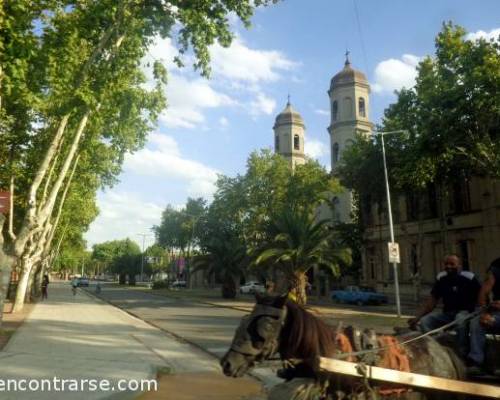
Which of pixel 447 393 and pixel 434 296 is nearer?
pixel 447 393

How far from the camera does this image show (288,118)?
206 feet

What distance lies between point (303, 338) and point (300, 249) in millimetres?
23104

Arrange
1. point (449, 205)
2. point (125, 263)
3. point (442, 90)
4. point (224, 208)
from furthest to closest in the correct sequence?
point (125, 263) < point (224, 208) < point (449, 205) < point (442, 90)

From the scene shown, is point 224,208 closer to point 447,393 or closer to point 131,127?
point 131,127

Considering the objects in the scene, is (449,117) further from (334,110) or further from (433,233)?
(334,110)

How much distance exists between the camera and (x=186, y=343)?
13.6 metres

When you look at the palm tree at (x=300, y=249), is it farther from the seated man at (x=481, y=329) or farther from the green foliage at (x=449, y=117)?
the seated man at (x=481, y=329)

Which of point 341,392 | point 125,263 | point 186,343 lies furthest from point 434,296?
point 125,263

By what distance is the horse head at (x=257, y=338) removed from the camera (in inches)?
129

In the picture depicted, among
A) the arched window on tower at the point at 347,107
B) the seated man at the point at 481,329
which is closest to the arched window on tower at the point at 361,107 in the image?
the arched window on tower at the point at 347,107

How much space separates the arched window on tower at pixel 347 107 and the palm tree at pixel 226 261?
18.8 m

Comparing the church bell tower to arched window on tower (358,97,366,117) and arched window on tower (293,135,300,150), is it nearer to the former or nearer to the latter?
arched window on tower (358,97,366,117)

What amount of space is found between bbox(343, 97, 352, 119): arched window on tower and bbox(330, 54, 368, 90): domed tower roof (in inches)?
67.5

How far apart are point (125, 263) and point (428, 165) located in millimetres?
70360
